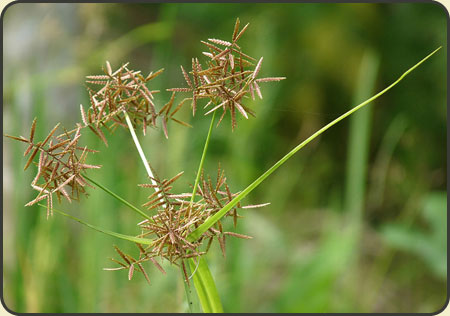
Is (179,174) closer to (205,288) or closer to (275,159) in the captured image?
(205,288)

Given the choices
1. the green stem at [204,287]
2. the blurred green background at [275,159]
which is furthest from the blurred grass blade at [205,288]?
the blurred green background at [275,159]

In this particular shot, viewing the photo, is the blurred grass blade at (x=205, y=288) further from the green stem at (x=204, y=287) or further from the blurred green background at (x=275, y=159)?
the blurred green background at (x=275, y=159)

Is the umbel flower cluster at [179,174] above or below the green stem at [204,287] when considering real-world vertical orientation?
above

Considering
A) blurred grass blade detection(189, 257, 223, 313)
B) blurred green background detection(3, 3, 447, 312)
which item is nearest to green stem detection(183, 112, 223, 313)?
blurred grass blade detection(189, 257, 223, 313)

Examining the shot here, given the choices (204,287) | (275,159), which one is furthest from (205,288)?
(275,159)

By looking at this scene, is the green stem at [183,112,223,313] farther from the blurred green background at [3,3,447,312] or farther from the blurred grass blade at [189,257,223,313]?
the blurred green background at [3,3,447,312]

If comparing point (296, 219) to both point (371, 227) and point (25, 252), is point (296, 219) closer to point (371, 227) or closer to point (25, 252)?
point (371, 227)
